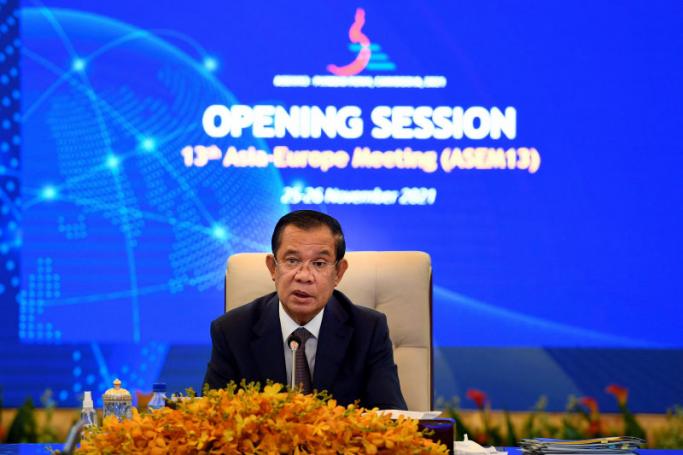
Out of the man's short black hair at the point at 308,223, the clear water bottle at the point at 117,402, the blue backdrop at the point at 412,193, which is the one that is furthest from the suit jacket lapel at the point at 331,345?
the blue backdrop at the point at 412,193

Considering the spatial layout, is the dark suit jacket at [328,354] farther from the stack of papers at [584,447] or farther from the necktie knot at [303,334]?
the stack of papers at [584,447]

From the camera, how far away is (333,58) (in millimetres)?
Answer: 4273

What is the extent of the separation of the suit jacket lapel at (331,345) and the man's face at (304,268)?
0.07m

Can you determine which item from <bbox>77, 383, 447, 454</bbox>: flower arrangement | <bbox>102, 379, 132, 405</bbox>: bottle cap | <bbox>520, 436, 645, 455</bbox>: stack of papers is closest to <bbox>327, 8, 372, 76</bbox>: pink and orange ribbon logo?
<bbox>102, 379, 132, 405</bbox>: bottle cap

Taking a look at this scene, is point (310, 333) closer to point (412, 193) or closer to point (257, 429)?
point (257, 429)

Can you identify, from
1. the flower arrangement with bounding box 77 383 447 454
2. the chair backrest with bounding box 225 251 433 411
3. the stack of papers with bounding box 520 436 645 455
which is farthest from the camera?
the chair backrest with bounding box 225 251 433 411

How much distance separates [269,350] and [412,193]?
198 centimetres

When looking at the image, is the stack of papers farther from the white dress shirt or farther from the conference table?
the white dress shirt

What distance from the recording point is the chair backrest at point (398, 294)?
2.68 metres

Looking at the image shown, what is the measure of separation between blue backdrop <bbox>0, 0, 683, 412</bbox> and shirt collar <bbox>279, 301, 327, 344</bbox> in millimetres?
1817

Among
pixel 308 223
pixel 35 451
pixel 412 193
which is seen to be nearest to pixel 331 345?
pixel 308 223

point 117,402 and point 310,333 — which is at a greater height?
point 310,333

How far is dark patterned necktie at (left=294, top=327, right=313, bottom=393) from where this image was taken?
7.64ft

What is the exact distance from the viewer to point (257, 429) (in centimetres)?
128
